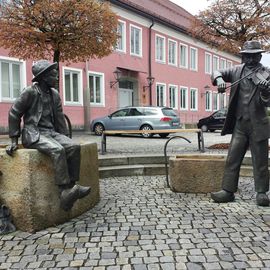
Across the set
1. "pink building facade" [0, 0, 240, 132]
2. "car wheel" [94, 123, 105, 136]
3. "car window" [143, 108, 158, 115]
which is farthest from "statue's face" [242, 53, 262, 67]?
"car wheel" [94, 123, 105, 136]

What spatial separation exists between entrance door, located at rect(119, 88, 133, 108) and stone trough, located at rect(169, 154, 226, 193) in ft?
60.8

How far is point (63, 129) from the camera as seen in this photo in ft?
17.4

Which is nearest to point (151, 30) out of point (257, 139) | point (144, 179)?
point (144, 179)

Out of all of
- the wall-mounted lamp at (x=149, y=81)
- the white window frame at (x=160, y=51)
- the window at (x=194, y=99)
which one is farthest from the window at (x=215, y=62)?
the wall-mounted lamp at (x=149, y=81)

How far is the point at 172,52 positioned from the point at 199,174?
2389cm

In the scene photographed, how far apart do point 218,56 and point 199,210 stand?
3258 centimetres

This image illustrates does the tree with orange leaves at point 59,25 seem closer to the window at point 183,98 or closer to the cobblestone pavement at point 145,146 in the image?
the cobblestone pavement at point 145,146

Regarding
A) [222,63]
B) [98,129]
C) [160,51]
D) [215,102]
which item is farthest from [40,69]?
[222,63]

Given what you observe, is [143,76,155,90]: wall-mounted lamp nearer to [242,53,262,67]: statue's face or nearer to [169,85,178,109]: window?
[169,85,178,109]: window

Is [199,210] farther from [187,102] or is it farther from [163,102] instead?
[187,102]

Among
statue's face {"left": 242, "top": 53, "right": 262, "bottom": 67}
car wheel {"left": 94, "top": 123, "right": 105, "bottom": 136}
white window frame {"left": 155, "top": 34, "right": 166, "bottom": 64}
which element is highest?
white window frame {"left": 155, "top": 34, "right": 166, "bottom": 64}

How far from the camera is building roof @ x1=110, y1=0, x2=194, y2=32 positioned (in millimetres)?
24409

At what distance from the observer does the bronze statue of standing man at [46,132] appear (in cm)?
465

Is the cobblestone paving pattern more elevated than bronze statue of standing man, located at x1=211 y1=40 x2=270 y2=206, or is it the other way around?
bronze statue of standing man, located at x1=211 y1=40 x2=270 y2=206
